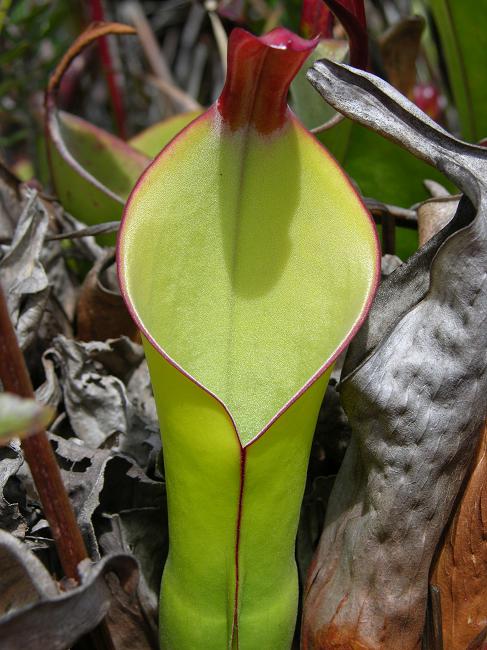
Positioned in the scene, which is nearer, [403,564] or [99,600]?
[99,600]

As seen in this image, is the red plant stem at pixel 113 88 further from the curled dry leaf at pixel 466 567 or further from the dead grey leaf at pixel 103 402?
the curled dry leaf at pixel 466 567

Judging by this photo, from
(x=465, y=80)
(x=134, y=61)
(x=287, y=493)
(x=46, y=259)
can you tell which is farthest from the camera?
(x=134, y=61)

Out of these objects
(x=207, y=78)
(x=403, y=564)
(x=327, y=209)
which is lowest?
(x=207, y=78)

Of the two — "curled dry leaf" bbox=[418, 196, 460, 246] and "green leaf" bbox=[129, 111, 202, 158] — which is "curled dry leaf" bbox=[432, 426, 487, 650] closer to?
"curled dry leaf" bbox=[418, 196, 460, 246]

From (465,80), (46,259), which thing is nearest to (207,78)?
(465,80)

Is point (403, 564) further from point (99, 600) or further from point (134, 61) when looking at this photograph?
point (134, 61)

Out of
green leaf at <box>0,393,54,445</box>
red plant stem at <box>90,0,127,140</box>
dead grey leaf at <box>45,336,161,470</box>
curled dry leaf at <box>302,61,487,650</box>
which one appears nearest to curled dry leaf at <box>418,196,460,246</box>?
curled dry leaf at <box>302,61,487,650</box>

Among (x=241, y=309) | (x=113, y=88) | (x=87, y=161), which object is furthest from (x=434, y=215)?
(x=113, y=88)
